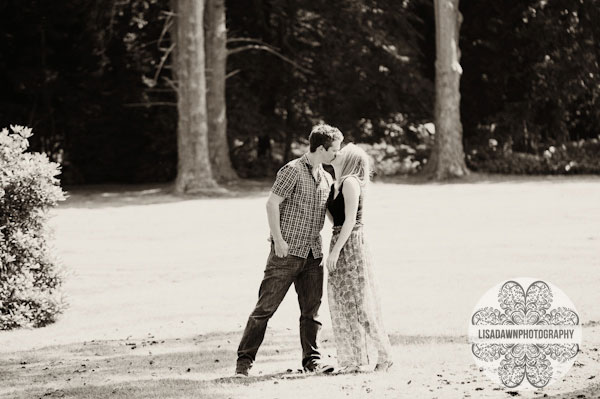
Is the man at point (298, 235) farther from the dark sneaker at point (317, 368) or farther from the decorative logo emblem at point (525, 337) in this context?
the decorative logo emblem at point (525, 337)

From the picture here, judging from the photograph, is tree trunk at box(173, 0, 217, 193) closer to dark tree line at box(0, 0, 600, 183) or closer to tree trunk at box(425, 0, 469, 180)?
dark tree line at box(0, 0, 600, 183)

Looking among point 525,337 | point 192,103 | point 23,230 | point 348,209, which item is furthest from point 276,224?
point 192,103

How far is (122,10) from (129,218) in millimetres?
10351

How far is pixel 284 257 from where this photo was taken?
7.38 metres

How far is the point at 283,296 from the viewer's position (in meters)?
7.52

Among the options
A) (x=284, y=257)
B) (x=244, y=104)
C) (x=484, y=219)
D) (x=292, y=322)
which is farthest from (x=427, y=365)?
(x=244, y=104)

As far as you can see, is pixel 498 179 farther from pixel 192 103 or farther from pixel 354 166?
pixel 354 166

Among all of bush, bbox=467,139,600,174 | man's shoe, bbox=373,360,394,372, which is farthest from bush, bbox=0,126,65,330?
bush, bbox=467,139,600,174

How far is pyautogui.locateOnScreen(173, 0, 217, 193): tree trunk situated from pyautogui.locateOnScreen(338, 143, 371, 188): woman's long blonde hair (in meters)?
17.0

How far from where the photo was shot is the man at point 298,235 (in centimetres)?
731

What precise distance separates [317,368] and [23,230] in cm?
438

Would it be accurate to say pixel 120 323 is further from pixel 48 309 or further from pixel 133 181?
pixel 133 181

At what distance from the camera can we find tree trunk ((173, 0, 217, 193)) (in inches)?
955

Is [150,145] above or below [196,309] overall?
above
